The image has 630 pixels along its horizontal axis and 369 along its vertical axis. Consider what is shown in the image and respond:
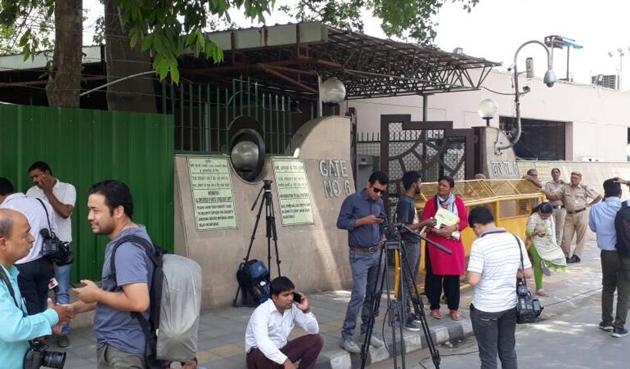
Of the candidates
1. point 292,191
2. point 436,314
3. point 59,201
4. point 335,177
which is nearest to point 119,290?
point 59,201

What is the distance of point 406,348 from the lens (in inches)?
262

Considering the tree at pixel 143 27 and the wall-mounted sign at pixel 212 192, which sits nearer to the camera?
the tree at pixel 143 27

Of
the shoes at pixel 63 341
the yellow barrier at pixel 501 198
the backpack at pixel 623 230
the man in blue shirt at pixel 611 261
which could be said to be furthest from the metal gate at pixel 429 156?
the shoes at pixel 63 341

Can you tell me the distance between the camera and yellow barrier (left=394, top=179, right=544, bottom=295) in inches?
369

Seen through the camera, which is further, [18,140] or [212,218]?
[212,218]

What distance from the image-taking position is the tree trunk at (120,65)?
775 cm

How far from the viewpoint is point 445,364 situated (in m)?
6.22

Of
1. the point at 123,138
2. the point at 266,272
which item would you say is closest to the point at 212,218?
the point at 266,272

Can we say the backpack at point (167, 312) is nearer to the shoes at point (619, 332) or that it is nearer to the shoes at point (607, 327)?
the shoes at point (619, 332)

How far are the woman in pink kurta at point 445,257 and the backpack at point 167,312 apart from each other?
4592mm

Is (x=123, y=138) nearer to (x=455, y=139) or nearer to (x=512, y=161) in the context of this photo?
(x=455, y=139)

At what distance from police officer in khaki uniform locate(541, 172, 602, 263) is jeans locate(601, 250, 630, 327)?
17.1 ft

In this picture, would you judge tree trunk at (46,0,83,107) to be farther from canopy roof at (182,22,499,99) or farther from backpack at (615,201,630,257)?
backpack at (615,201,630,257)

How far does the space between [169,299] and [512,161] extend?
1183cm
